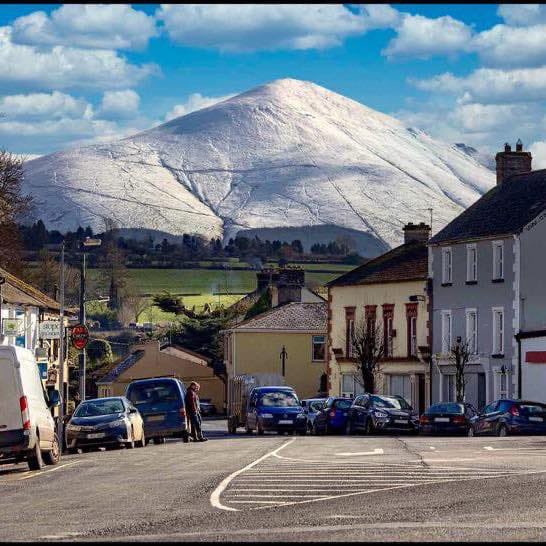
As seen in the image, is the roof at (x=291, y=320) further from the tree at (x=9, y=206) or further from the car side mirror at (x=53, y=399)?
the car side mirror at (x=53, y=399)

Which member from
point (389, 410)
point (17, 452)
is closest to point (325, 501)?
point (17, 452)

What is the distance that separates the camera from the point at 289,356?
99.8m

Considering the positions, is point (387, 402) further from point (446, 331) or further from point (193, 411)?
point (446, 331)

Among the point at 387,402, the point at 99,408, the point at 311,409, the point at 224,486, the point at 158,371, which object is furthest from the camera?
the point at 158,371

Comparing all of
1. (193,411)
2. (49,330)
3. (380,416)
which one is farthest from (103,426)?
(49,330)

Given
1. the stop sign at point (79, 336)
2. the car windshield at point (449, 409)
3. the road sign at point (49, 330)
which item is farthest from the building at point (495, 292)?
the road sign at point (49, 330)

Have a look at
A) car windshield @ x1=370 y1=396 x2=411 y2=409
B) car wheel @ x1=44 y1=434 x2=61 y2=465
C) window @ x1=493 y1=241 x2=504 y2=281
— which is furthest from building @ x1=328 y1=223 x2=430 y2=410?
car wheel @ x1=44 y1=434 x2=61 y2=465

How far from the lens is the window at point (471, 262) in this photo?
245ft

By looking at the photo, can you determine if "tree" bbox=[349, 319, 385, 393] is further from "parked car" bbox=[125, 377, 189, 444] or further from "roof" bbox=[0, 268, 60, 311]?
"parked car" bbox=[125, 377, 189, 444]

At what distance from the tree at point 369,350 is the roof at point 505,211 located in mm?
6204

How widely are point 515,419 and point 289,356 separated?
48.6m

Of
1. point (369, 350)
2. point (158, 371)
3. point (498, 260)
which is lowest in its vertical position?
point (158, 371)

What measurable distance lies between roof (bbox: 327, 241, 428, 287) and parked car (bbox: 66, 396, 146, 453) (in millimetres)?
36579

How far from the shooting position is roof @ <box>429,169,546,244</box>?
71.8 m
